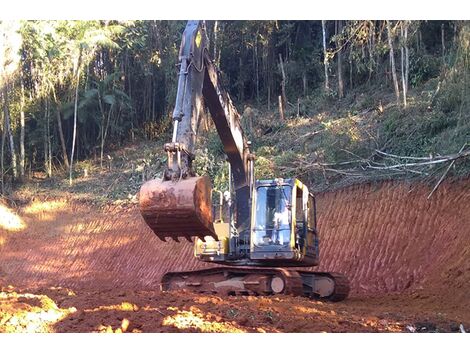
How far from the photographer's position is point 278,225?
10.2 m

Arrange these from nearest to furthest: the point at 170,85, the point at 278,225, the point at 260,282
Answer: the point at 278,225, the point at 260,282, the point at 170,85

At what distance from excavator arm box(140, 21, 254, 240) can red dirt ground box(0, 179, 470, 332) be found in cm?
105

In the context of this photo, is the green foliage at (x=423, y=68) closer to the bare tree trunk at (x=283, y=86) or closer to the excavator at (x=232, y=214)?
the bare tree trunk at (x=283, y=86)

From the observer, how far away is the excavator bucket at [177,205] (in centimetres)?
743

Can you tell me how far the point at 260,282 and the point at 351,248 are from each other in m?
4.75

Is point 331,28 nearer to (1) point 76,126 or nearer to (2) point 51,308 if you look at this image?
(1) point 76,126

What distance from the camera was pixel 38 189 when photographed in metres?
25.6

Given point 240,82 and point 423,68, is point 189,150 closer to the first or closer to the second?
point 423,68

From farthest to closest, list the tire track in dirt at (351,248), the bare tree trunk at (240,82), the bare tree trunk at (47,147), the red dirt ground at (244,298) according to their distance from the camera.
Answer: the bare tree trunk at (240,82)
the bare tree trunk at (47,147)
the tire track in dirt at (351,248)
the red dirt ground at (244,298)

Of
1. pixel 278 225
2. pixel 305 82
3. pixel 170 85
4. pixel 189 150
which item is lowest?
pixel 278 225

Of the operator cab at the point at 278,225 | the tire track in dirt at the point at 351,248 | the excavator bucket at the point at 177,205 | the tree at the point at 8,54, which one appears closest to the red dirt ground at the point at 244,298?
the tire track in dirt at the point at 351,248

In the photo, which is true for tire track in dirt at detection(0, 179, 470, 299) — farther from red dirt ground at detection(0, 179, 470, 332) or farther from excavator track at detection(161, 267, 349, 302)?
excavator track at detection(161, 267, 349, 302)

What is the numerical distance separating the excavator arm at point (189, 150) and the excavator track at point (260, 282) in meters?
0.84

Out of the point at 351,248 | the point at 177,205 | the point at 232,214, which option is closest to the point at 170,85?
the point at 351,248
